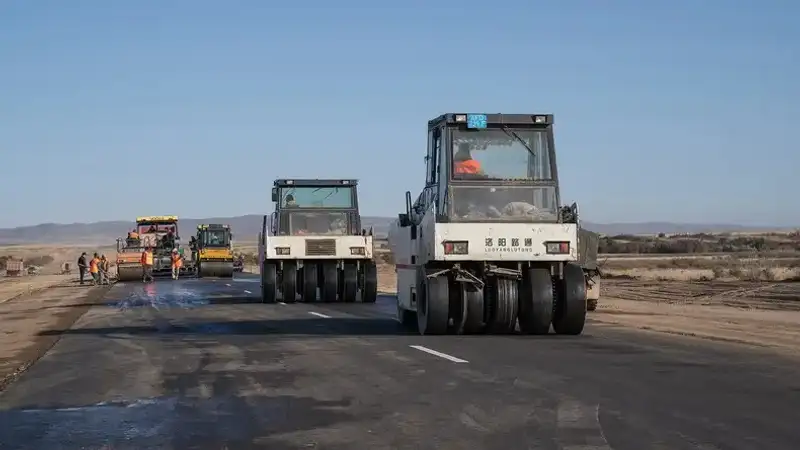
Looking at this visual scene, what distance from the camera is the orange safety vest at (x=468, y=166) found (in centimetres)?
1741

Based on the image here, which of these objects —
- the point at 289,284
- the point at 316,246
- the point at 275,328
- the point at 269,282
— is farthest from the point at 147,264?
the point at 275,328

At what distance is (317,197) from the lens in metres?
32.5

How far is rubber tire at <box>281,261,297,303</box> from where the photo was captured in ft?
102

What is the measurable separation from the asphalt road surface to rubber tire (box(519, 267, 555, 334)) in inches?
21.3

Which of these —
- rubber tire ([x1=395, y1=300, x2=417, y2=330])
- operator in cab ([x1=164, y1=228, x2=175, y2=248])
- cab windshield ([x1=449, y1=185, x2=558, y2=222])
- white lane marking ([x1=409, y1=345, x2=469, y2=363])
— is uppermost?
operator in cab ([x1=164, y1=228, x2=175, y2=248])

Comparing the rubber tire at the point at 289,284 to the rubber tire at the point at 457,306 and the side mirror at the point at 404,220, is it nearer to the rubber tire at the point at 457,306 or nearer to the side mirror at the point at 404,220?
the side mirror at the point at 404,220

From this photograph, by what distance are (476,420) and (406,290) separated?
1013cm

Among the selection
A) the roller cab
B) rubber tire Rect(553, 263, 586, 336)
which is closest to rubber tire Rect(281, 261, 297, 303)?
rubber tire Rect(553, 263, 586, 336)

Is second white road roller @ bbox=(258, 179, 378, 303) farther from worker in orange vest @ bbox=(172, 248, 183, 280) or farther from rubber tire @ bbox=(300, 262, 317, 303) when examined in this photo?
worker in orange vest @ bbox=(172, 248, 183, 280)

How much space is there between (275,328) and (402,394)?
991cm

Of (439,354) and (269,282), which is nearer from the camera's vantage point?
(439,354)

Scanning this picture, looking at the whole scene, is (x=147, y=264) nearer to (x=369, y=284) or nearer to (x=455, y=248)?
(x=369, y=284)

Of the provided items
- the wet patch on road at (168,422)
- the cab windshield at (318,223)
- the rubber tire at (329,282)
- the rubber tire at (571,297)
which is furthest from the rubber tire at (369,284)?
the wet patch on road at (168,422)

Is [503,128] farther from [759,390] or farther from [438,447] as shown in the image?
[438,447]
